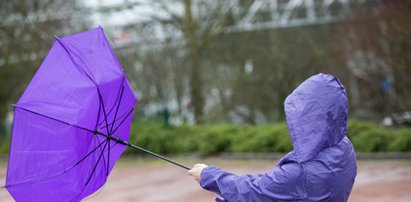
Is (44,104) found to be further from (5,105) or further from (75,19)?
(5,105)

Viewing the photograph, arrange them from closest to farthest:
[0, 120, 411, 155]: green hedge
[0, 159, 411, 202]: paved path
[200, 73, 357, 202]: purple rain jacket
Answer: [200, 73, 357, 202]: purple rain jacket → [0, 159, 411, 202]: paved path → [0, 120, 411, 155]: green hedge

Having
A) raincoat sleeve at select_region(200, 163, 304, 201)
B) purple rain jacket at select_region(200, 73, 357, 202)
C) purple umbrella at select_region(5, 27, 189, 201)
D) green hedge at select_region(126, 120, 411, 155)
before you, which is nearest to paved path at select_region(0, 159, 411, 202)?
green hedge at select_region(126, 120, 411, 155)

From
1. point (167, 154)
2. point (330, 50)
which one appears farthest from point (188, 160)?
point (330, 50)

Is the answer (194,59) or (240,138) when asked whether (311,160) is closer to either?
(240,138)

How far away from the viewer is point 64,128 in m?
4.09

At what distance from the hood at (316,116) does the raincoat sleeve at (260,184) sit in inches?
4.1

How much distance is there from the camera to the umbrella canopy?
4086 millimetres

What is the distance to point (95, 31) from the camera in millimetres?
4434

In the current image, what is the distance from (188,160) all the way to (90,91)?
12.8m

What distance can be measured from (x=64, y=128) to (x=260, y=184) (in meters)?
1.51

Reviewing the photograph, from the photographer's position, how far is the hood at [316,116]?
3.24 metres

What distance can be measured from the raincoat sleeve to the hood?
0.10 m

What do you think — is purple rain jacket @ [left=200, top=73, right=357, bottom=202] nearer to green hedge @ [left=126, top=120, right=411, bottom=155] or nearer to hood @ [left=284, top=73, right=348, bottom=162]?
hood @ [left=284, top=73, right=348, bottom=162]

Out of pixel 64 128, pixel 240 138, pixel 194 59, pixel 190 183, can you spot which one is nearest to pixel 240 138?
pixel 240 138
